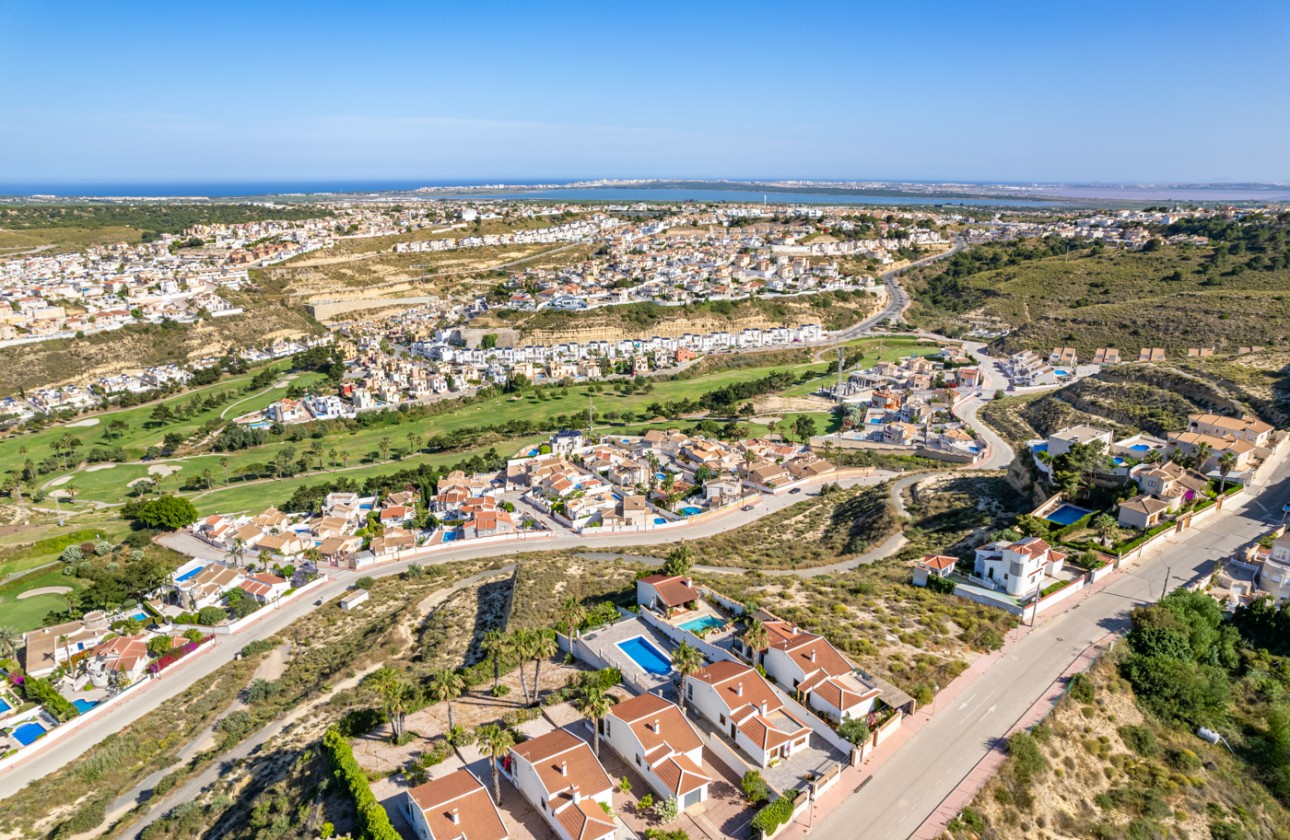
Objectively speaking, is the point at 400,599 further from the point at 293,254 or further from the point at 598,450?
the point at 293,254

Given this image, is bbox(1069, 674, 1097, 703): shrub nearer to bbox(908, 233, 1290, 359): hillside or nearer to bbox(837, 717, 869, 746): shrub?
bbox(837, 717, 869, 746): shrub

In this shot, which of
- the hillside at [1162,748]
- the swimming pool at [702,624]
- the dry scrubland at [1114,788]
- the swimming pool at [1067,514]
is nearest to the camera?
the dry scrubland at [1114,788]

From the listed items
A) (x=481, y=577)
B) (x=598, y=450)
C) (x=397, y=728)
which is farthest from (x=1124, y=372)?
(x=397, y=728)

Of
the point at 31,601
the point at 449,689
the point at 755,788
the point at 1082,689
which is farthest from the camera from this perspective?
the point at 31,601

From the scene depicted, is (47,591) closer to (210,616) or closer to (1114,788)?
(210,616)

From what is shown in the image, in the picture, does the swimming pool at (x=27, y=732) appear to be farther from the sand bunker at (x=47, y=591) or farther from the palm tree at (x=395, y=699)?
the palm tree at (x=395, y=699)

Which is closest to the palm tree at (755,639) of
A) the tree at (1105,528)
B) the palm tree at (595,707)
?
the palm tree at (595,707)

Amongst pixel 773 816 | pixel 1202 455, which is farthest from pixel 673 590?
pixel 1202 455
